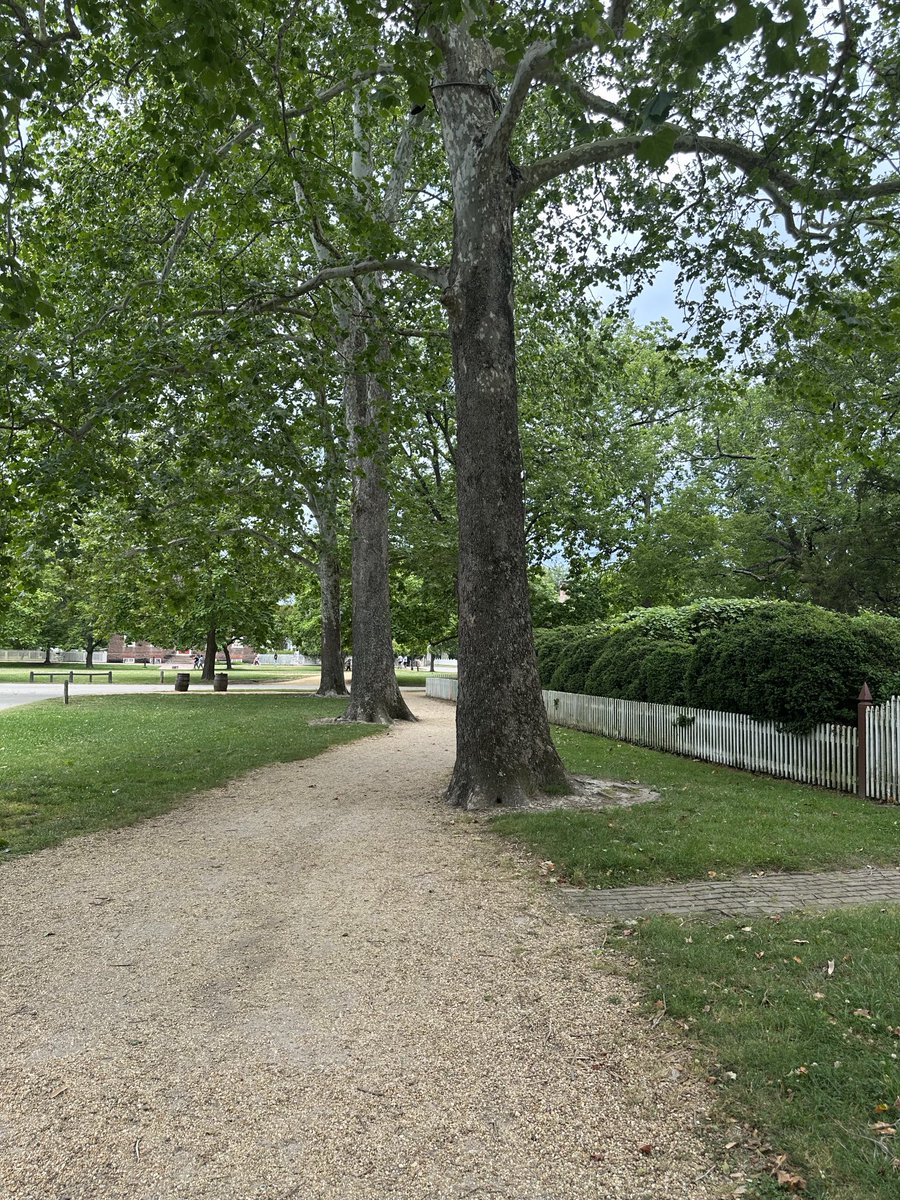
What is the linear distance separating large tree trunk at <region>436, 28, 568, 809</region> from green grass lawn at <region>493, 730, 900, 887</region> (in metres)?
0.97

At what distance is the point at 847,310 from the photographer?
31.5 feet

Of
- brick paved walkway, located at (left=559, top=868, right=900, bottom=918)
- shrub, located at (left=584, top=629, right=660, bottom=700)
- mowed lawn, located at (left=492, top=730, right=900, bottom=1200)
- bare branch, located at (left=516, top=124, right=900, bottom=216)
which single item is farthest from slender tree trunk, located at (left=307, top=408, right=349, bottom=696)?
brick paved walkway, located at (left=559, top=868, right=900, bottom=918)

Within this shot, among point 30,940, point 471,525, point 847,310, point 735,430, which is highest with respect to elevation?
point 735,430

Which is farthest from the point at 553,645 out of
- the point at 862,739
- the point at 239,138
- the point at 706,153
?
the point at 239,138

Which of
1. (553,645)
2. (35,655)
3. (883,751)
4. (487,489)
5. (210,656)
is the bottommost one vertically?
(883,751)

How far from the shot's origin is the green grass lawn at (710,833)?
6.23 m

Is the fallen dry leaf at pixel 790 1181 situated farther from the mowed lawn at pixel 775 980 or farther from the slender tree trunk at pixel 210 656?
the slender tree trunk at pixel 210 656

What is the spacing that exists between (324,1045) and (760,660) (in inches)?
366

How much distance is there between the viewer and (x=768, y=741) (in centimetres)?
1119

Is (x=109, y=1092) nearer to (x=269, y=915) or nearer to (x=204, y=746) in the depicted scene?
Result: (x=269, y=915)

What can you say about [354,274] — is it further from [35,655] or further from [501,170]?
[35,655]

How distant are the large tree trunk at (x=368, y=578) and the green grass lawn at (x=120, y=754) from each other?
120cm

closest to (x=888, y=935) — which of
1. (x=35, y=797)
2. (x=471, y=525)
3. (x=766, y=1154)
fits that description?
(x=766, y=1154)

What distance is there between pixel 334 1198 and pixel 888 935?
3497mm
